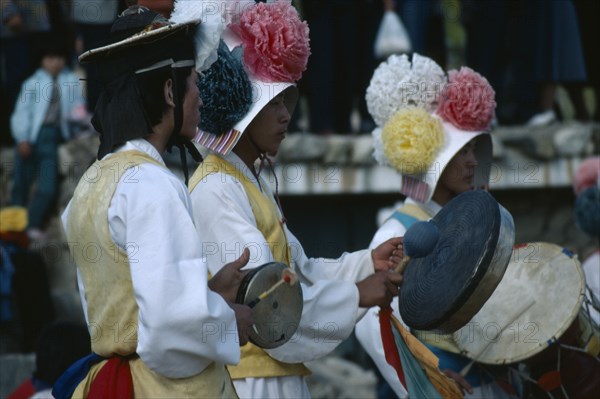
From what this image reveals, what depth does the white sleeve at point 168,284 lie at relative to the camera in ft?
9.89

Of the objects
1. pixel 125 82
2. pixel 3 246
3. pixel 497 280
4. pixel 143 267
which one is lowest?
pixel 3 246

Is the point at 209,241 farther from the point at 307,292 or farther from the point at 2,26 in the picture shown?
the point at 2,26

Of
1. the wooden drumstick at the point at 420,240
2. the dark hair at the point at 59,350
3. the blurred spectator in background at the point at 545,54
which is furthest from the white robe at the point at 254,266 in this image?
the blurred spectator in background at the point at 545,54

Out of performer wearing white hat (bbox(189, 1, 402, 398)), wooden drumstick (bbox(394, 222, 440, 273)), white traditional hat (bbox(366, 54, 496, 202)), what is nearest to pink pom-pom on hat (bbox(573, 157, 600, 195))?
white traditional hat (bbox(366, 54, 496, 202))

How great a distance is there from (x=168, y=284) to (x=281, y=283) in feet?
1.21

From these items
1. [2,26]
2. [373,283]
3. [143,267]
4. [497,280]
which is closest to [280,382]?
[373,283]

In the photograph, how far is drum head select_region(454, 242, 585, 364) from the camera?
4.46m

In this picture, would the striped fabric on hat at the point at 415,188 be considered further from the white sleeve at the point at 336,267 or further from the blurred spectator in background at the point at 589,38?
the blurred spectator in background at the point at 589,38

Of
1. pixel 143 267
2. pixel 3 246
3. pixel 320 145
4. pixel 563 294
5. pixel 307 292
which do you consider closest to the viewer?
pixel 143 267

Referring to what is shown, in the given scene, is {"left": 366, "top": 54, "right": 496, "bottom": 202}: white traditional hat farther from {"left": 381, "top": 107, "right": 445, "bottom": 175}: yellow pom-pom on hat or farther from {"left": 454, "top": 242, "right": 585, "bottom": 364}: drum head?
{"left": 454, "top": 242, "right": 585, "bottom": 364}: drum head

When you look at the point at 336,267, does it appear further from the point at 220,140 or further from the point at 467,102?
the point at 467,102

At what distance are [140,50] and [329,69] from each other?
18.7 ft

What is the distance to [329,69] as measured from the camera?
9008mm

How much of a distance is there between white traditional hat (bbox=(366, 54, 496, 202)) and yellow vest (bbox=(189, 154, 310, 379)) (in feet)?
3.51
